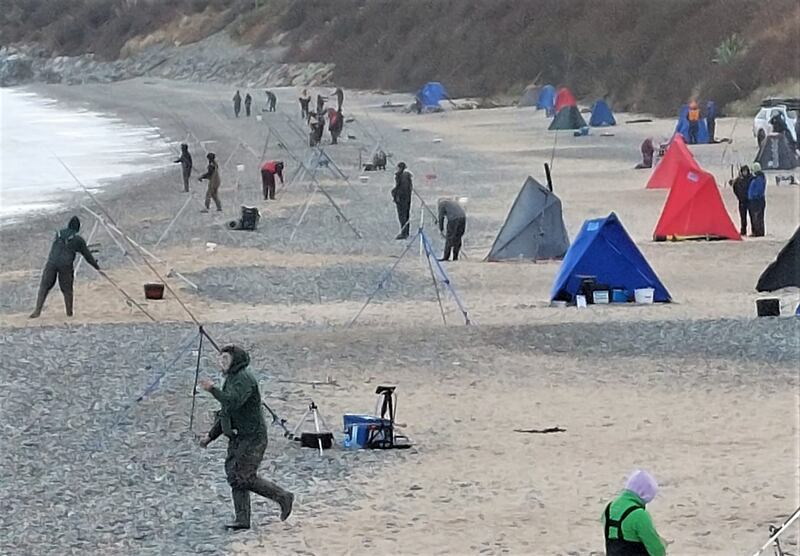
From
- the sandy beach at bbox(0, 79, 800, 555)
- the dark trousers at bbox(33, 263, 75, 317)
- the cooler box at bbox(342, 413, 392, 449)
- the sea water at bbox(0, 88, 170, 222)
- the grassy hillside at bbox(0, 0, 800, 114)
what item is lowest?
the sea water at bbox(0, 88, 170, 222)

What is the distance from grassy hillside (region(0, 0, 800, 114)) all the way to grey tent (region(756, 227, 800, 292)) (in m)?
32.9

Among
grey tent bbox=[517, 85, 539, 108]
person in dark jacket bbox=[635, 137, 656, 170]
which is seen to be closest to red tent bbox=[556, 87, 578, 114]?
grey tent bbox=[517, 85, 539, 108]

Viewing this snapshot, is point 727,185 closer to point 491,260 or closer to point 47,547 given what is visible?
point 491,260

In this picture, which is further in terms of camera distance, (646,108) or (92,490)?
(646,108)

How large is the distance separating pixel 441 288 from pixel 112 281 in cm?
452

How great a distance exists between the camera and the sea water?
39.8m

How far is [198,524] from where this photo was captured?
10.3 meters

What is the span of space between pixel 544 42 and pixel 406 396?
59.3 metres

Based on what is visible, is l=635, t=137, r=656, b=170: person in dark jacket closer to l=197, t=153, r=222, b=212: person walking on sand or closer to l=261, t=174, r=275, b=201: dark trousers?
l=261, t=174, r=275, b=201: dark trousers

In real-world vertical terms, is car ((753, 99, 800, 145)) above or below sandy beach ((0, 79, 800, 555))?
above

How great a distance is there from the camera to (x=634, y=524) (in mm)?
7375

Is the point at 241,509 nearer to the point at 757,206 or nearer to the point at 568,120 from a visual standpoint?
the point at 757,206

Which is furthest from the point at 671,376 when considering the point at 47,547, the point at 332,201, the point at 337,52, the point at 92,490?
the point at 337,52

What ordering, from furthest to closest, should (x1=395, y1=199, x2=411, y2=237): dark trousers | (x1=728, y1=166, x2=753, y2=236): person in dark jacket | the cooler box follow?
(x1=395, y1=199, x2=411, y2=237): dark trousers → (x1=728, y1=166, x2=753, y2=236): person in dark jacket → the cooler box
